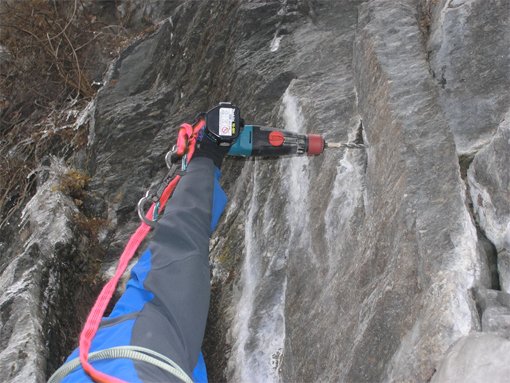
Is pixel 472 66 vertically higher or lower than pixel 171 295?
higher

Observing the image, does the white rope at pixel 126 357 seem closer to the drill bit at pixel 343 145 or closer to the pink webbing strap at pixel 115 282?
the pink webbing strap at pixel 115 282

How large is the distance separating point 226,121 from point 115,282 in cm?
100

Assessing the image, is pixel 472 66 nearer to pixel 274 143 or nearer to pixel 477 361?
pixel 274 143

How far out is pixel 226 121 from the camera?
3.00 m

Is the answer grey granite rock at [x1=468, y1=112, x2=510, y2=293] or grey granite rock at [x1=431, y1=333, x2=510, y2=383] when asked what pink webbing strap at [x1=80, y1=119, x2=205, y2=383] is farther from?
grey granite rock at [x1=468, y1=112, x2=510, y2=293]

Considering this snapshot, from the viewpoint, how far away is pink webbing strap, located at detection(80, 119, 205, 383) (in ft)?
6.71

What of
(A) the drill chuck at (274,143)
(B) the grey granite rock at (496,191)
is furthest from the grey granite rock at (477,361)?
(A) the drill chuck at (274,143)

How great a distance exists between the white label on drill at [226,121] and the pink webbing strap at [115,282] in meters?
0.15

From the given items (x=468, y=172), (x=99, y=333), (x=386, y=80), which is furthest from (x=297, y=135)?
(x=99, y=333)

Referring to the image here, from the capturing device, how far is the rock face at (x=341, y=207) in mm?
2090

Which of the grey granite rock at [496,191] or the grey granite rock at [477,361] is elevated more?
the grey granite rock at [496,191]

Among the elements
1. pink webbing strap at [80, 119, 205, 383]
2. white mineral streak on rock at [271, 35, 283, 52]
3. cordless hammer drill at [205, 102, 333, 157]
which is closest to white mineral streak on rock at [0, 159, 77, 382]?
pink webbing strap at [80, 119, 205, 383]

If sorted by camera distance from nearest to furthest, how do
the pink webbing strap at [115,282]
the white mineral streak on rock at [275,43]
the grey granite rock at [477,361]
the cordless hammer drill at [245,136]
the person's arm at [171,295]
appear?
the grey granite rock at [477,361] < the pink webbing strap at [115,282] < the person's arm at [171,295] < the cordless hammer drill at [245,136] < the white mineral streak on rock at [275,43]

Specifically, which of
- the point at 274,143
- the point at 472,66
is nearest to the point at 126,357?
the point at 274,143
